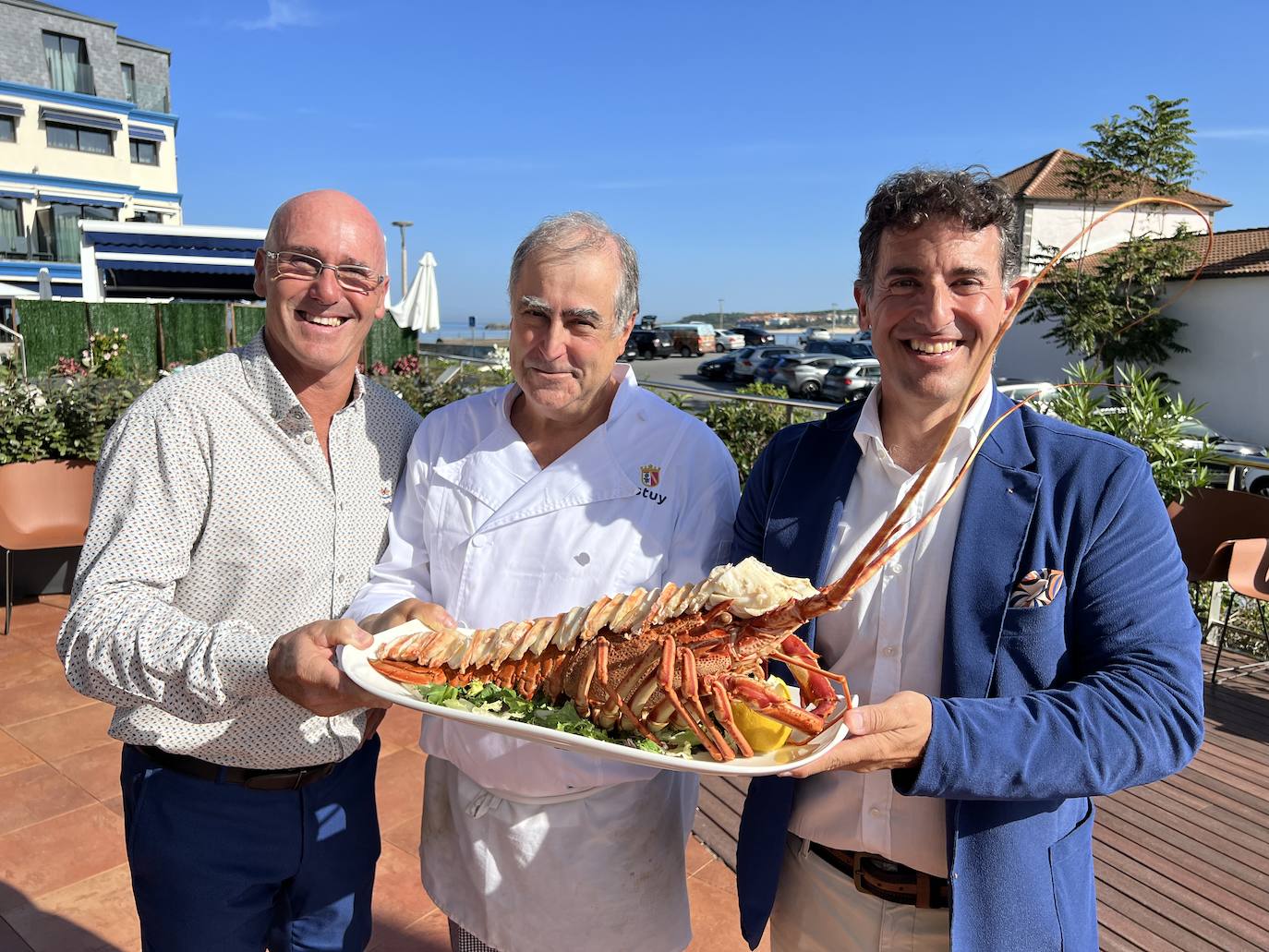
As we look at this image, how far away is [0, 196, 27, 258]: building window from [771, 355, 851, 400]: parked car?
38447mm

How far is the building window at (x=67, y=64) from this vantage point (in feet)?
154

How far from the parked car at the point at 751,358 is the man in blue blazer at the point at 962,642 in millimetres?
35859

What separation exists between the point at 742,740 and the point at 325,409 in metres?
1.55

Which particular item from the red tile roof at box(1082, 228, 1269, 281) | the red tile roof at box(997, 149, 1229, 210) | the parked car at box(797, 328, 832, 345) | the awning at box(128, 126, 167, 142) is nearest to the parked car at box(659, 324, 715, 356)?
the parked car at box(797, 328, 832, 345)

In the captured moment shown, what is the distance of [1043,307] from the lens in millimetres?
32031

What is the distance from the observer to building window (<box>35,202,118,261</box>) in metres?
43.0

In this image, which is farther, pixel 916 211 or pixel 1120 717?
pixel 916 211

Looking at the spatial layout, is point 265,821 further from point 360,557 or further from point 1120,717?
Result: point 1120,717

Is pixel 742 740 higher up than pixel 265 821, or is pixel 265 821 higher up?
pixel 742 740

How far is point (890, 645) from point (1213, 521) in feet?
21.2

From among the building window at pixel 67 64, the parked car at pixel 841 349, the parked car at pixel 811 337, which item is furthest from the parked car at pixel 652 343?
the building window at pixel 67 64

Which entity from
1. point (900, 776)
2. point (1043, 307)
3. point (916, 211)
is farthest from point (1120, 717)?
point (1043, 307)

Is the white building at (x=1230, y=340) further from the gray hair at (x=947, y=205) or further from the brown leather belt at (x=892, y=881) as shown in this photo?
the brown leather belt at (x=892, y=881)

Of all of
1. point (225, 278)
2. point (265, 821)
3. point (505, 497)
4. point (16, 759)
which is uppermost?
point (225, 278)
